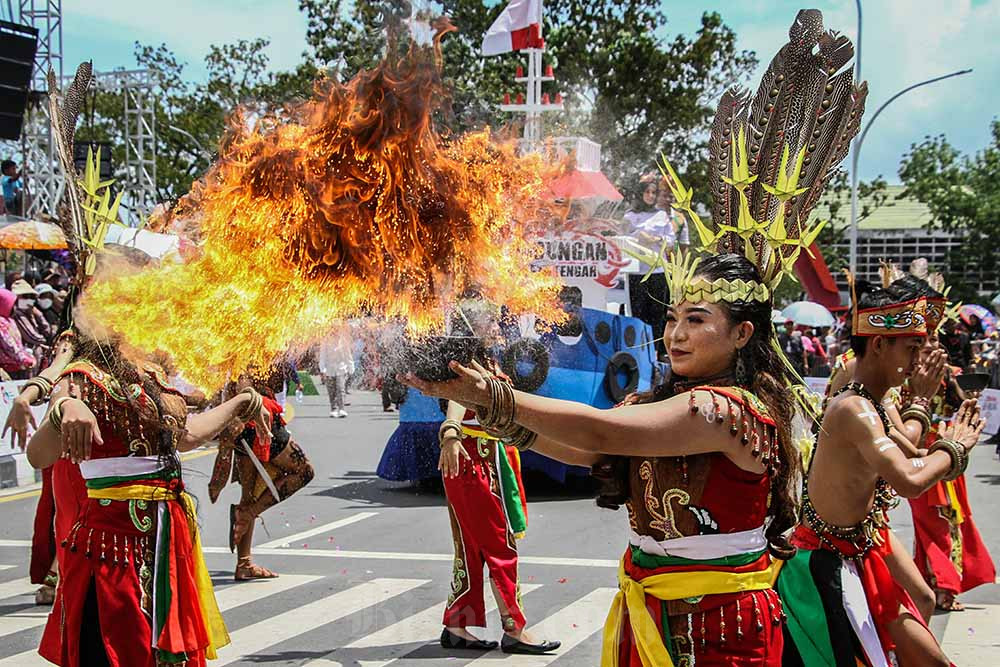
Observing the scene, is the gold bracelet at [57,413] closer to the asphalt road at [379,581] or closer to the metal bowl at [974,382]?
the asphalt road at [379,581]

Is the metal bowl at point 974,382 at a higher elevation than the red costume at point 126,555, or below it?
higher

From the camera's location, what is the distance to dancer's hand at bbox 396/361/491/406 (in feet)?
8.68

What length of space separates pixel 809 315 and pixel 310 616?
2351cm

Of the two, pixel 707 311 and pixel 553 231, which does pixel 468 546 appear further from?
pixel 707 311

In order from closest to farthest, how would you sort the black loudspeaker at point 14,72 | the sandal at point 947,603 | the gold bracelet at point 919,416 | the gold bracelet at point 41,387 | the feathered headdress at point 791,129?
the feathered headdress at point 791,129
the gold bracelet at point 919,416
the gold bracelet at point 41,387
the sandal at point 947,603
the black loudspeaker at point 14,72

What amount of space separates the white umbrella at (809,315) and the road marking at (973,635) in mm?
21505

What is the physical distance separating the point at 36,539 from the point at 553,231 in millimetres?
4796

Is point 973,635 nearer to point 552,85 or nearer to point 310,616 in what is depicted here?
point 310,616

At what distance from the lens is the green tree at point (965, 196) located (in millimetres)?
38406

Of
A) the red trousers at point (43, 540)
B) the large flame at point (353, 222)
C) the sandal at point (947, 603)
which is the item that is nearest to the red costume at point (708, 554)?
the large flame at point (353, 222)

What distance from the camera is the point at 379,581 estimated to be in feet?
26.8

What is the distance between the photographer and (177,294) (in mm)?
3922

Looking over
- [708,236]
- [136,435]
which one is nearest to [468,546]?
[136,435]

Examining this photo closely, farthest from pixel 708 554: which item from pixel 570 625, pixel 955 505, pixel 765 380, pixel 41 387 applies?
pixel 955 505
